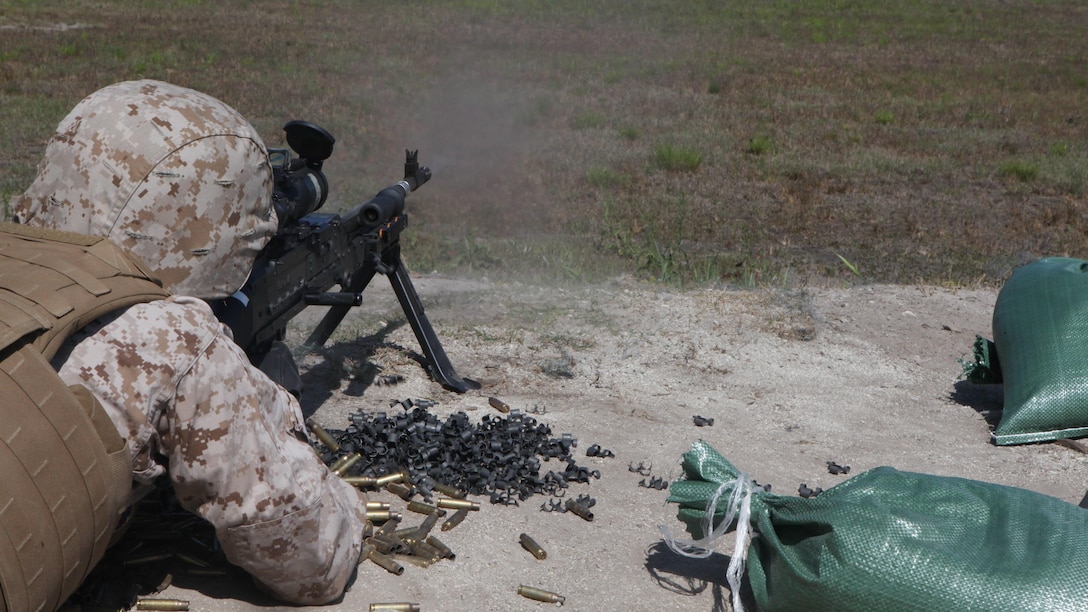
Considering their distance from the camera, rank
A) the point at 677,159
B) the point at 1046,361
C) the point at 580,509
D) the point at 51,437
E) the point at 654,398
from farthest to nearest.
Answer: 1. the point at 677,159
2. the point at 654,398
3. the point at 1046,361
4. the point at 580,509
5. the point at 51,437

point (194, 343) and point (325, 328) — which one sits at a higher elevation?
point (194, 343)

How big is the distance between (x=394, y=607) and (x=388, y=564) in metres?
0.25

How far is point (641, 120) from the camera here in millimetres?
15516

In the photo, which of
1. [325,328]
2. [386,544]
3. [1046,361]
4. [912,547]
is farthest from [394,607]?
[1046,361]

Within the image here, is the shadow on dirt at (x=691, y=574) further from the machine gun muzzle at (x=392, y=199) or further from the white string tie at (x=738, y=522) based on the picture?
the machine gun muzzle at (x=392, y=199)

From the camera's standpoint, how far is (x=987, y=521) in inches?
118

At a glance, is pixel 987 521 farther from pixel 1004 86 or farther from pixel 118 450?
pixel 1004 86

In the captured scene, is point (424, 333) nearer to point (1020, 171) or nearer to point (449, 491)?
point (449, 491)

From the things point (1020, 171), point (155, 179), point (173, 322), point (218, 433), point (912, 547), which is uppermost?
point (155, 179)

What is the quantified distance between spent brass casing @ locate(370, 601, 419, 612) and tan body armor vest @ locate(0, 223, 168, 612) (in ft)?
2.80

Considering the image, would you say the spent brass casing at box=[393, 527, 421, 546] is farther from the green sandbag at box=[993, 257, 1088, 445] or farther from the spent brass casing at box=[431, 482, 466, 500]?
the green sandbag at box=[993, 257, 1088, 445]

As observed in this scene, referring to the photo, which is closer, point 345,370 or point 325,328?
point 345,370

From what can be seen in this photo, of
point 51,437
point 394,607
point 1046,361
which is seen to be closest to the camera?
point 51,437

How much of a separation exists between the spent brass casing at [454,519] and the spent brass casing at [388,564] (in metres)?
0.31
